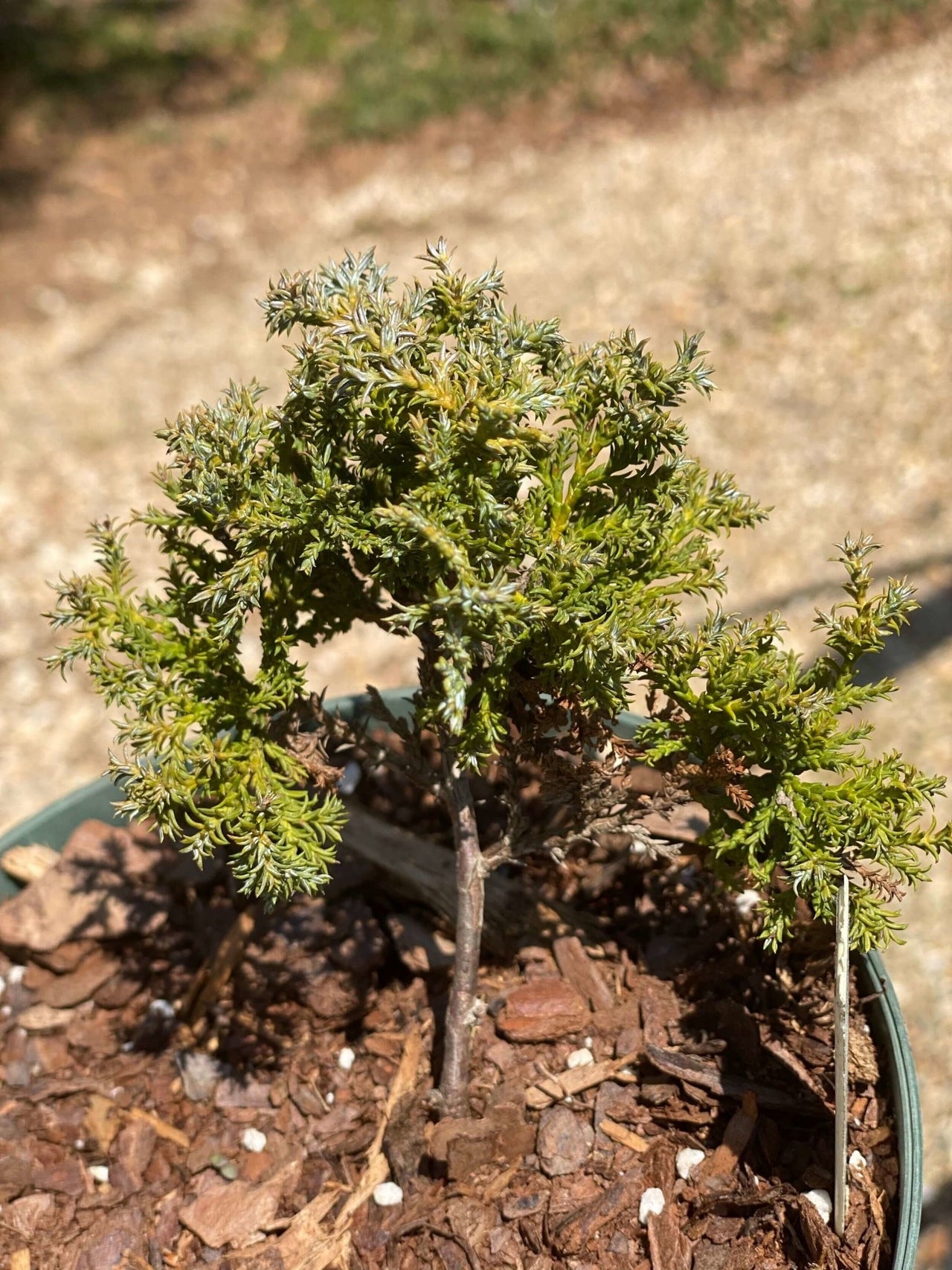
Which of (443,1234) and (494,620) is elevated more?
(494,620)

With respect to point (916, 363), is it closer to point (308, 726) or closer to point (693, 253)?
point (693, 253)

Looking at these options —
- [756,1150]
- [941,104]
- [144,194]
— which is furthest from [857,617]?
[144,194]

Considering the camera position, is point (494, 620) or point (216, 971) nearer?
point (494, 620)

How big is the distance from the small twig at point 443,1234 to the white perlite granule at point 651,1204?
0.87 feet

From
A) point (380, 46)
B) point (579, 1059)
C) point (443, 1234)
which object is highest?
point (380, 46)

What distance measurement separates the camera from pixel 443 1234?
1858mm

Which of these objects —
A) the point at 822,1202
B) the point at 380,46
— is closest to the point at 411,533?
the point at 822,1202

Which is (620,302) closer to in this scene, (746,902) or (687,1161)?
(746,902)

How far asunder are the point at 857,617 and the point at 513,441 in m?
0.54

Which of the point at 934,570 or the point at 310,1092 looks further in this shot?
the point at 934,570

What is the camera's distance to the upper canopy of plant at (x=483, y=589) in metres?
1.43

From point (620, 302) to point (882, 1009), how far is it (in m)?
4.02

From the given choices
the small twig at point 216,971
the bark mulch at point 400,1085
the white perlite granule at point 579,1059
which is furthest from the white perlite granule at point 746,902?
the small twig at point 216,971

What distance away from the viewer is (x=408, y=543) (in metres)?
1.43
